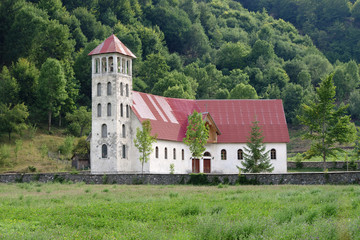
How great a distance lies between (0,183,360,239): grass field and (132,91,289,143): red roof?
36999 mm

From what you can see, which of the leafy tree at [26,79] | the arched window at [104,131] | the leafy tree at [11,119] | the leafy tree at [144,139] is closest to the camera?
the leafy tree at [144,139]

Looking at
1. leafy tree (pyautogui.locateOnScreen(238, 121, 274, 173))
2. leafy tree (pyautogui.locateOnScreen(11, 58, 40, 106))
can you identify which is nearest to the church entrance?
leafy tree (pyautogui.locateOnScreen(238, 121, 274, 173))

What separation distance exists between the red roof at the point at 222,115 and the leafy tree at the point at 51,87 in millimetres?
22259

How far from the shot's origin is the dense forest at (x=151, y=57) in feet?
308

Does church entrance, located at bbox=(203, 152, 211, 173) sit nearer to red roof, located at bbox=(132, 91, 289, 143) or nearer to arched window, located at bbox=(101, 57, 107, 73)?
red roof, located at bbox=(132, 91, 289, 143)

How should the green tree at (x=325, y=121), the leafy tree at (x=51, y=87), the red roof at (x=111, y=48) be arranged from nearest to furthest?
the green tree at (x=325, y=121)
the red roof at (x=111, y=48)
the leafy tree at (x=51, y=87)

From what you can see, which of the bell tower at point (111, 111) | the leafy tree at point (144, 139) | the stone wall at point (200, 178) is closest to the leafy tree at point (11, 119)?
the bell tower at point (111, 111)

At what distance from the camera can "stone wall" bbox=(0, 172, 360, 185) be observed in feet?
140

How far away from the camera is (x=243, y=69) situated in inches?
5955

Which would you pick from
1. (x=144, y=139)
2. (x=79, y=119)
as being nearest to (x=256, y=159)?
(x=144, y=139)

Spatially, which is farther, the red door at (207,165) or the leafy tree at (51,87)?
the leafy tree at (51,87)

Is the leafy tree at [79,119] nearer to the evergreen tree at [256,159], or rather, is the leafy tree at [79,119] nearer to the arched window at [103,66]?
the arched window at [103,66]

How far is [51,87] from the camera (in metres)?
89.9

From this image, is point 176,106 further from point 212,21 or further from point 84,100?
point 212,21
